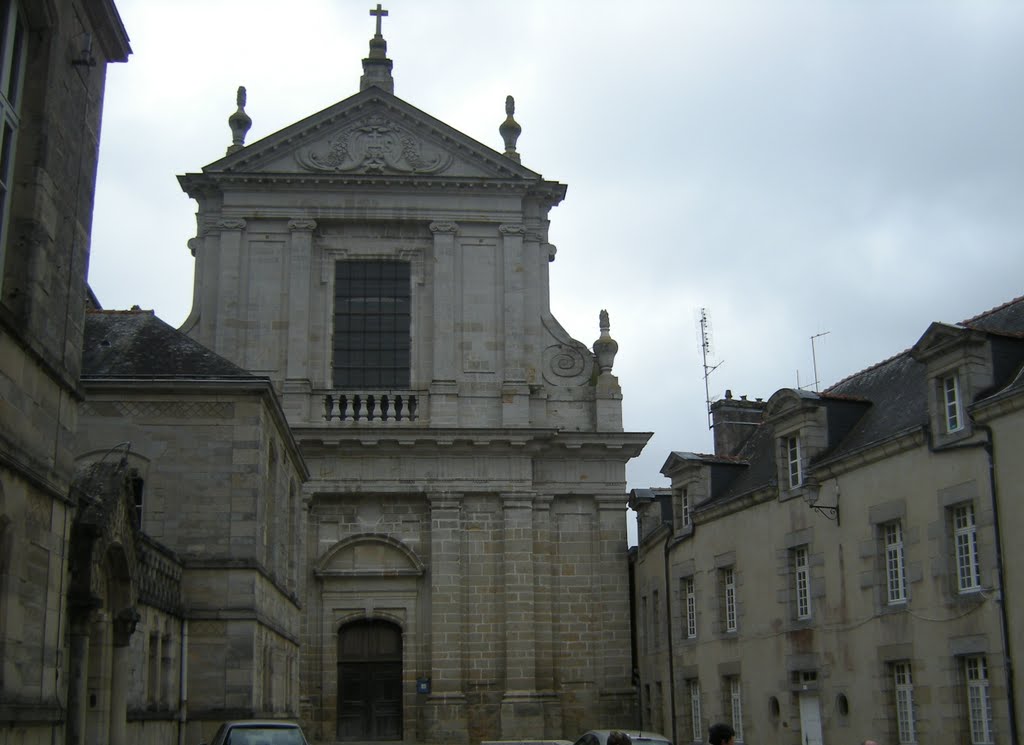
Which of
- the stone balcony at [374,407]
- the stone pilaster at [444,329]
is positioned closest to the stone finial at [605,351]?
the stone pilaster at [444,329]

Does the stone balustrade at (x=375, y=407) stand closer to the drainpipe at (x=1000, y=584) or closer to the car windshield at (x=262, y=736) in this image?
the drainpipe at (x=1000, y=584)

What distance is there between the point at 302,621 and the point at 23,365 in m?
19.5

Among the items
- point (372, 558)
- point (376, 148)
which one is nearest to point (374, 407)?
point (372, 558)

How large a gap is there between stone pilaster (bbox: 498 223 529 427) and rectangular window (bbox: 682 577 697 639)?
5.88m

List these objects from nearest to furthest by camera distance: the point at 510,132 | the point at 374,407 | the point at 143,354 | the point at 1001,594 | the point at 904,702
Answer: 1. the point at 1001,594
2. the point at 904,702
3. the point at 143,354
4. the point at 374,407
5. the point at 510,132

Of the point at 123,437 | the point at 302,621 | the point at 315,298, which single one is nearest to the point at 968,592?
the point at 123,437

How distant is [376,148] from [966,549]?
60.8ft

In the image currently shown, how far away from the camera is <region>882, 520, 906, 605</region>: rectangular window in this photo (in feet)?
57.3

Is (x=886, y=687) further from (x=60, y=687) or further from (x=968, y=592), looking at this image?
(x=60, y=687)

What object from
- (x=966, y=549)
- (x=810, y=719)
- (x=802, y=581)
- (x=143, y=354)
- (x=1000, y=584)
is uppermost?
(x=143, y=354)

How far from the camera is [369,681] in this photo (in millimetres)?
28078

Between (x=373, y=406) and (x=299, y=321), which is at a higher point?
(x=299, y=321)

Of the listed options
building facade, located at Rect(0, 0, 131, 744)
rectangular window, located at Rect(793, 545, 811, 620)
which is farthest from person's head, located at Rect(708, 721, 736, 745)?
rectangular window, located at Rect(793, 545, 811, 620)

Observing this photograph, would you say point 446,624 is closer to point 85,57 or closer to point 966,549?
point 966,549
